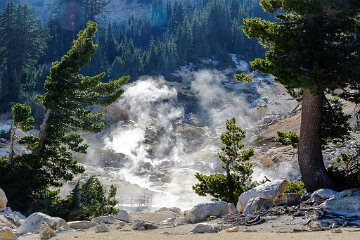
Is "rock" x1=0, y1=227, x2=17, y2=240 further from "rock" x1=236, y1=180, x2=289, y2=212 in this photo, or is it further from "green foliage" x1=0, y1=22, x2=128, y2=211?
"green foliage" x1=0, y1=22, x2=128, y2=211

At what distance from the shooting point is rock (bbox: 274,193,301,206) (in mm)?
13283

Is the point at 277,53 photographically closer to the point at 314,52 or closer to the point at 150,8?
the point at 314,52

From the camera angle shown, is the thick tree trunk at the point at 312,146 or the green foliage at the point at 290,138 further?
the green foliage at the point at 290,138

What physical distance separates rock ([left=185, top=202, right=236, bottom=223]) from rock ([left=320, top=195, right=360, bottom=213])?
2.98 m

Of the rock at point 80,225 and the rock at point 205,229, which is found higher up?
the rock at point 80,225

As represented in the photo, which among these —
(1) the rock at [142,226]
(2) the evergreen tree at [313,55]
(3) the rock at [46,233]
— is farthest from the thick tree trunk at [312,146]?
(3) the rock at [46,233]

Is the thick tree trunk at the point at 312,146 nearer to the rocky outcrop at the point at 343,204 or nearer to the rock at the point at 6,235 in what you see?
the rocky outcrop at the point at 343,204

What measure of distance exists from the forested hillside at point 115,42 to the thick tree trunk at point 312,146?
167 ft

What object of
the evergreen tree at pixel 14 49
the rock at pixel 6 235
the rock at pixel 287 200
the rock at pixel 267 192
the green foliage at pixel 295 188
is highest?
the evergreen tree at pixel 14 49

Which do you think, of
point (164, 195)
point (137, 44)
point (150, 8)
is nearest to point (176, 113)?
point (164, 195)

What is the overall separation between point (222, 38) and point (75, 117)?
102 m

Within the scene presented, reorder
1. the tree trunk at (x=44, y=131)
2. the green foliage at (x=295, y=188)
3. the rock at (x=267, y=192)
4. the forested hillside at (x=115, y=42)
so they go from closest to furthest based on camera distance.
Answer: the rock at (x=267, y=192) < the green foliage at (x=295, y=188) < the tree trunk at (x=44, y=131) < the forested hillside at (x=115, y=42)

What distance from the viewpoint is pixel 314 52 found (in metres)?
15.2

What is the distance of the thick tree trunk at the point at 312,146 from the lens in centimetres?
1579
